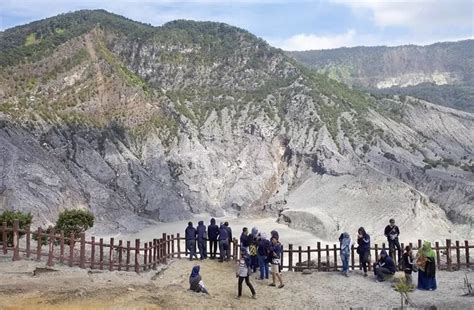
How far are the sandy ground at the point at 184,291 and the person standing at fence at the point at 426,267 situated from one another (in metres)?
0.38

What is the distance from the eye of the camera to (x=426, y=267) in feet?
56.5

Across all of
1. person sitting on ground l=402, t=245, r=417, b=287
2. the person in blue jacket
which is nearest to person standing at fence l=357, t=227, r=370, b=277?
A: person sitting on ground l=402, t=245, r=417, b=287

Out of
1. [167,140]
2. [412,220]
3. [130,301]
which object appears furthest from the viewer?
[167,140]

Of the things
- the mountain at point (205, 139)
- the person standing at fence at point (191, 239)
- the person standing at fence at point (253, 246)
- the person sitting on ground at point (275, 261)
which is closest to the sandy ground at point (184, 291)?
the person sitting on ground at point (275, 261)

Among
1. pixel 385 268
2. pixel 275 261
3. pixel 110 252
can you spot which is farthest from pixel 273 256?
pixel 110 252

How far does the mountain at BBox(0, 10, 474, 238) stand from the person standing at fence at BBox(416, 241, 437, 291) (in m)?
26.7

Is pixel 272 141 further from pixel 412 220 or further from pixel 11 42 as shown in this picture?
pixel 11 42

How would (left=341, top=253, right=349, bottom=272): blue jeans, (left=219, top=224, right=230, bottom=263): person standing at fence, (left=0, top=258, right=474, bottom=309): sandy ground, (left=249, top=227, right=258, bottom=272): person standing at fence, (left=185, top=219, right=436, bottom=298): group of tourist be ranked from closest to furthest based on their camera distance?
(left=0, top=258, right=474, bottom=309): sandy ground → (left=185, top=219, right=436, bottom=298): group of tourist → (left=249, top=227, right=258, bottom=272): person standing at fence → (left=341, top=253, right=349, bottom=272): blue jeans → (left=219, top=224, right=230, bottom=263): person standing at fence

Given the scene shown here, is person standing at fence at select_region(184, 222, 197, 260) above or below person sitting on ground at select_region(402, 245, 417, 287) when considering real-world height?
above

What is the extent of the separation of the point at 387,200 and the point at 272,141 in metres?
21.7

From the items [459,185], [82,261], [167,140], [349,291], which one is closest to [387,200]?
[459,185]

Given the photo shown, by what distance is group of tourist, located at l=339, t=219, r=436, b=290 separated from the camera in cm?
1727

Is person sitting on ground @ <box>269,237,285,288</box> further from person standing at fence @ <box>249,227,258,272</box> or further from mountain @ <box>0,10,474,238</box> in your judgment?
mountain @ <box>0,10,474,238</box>

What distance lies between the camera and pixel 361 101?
79.2m
